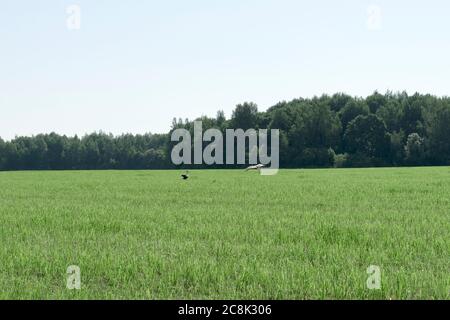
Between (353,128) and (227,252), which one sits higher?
(353,128)

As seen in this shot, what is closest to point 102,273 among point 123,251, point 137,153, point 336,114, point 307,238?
point 123,251

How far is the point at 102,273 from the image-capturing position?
863cm

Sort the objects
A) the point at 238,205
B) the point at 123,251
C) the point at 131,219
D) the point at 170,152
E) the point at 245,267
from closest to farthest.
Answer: the point at 245,267, the point at 123,251, the point at 131,219, the point at 238,205, the point at 170,152

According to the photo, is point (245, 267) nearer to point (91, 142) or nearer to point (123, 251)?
point (123, 251)

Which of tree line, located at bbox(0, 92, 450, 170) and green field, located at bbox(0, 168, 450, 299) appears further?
tree line, located at bbox(0, 92, 450, 170)

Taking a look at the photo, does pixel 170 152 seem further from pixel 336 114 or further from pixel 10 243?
pixel 10 243

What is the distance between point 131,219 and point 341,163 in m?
102

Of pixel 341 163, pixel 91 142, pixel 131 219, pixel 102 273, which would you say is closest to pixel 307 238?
pixel 102 273

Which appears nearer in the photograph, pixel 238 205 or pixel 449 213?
pixel 449 213

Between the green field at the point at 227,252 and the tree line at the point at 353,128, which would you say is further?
the tree line at the point at 353,128

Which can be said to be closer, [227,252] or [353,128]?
[227,252]
